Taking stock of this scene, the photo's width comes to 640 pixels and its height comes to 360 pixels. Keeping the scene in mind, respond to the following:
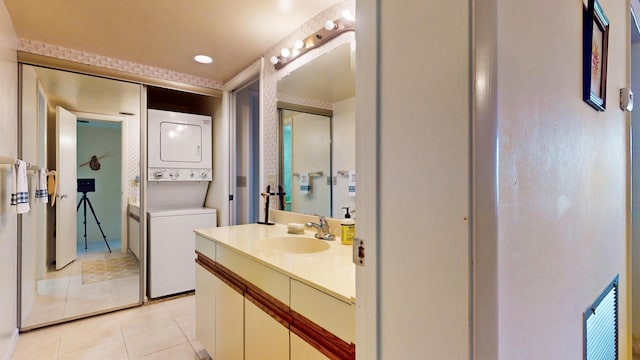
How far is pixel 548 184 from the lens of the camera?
707 millimetres

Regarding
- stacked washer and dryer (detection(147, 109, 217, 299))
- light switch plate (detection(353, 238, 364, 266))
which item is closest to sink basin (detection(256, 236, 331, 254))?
light switch plate (detection(353, 238, 364, 266))

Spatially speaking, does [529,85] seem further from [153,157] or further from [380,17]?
[153,157]

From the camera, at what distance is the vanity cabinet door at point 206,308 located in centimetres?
179

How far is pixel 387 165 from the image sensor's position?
55 cm

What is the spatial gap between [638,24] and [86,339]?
169 inches

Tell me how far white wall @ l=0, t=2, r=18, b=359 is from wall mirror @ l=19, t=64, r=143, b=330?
0.17 m

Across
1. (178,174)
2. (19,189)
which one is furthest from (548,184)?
(178,174)

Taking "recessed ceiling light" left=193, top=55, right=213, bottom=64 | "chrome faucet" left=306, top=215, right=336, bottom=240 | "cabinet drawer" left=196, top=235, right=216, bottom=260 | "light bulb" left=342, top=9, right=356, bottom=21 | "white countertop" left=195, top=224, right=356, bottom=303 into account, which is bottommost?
"cabinet drawer" left=196, top=235, right=216, bottom=260

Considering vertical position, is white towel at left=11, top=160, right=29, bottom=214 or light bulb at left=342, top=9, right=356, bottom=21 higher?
light bulb at left=342, top=9, right=356, bottom=21

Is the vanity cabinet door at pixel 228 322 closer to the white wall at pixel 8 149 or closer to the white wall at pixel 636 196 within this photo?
the white wall at pixel 8 149

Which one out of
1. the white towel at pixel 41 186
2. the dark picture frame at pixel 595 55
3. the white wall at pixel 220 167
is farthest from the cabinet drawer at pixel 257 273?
the white towel at pixel 41 186

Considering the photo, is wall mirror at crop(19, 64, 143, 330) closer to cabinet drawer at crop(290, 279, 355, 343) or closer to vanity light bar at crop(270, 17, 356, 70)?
vanity light bar at crop(270, 17, 356, 70)

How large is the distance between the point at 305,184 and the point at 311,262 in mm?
1011

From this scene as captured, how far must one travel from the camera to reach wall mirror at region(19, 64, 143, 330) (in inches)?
95.3
